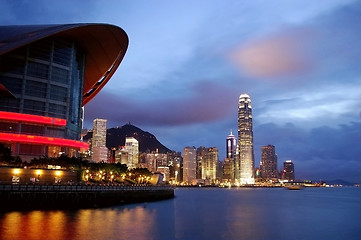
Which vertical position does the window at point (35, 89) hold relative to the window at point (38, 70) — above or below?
below

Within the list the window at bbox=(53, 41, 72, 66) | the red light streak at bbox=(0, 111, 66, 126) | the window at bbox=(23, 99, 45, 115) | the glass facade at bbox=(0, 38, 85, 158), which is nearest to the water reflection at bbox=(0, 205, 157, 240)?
the red light streak at bbox=(0, 111, 66, 126)

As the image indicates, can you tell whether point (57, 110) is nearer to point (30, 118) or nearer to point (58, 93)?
point (58, 93)

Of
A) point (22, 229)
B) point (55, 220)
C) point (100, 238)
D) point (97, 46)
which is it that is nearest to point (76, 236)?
point (100, 238)

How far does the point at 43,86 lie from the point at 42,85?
289 mm

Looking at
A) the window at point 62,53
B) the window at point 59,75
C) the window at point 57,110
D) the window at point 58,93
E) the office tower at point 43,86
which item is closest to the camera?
the office tower at point 43,86

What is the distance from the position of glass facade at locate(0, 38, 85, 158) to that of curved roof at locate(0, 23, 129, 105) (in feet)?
10.4

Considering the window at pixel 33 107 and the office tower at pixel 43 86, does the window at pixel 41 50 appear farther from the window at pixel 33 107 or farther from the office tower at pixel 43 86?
the window at pixel 33 107

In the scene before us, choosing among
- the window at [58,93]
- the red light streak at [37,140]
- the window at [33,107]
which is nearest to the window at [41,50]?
the window at [58,93]

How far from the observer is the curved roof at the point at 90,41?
237 feet

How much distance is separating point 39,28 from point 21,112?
18620 mm

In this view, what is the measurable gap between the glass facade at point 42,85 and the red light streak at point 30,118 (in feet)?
4.87

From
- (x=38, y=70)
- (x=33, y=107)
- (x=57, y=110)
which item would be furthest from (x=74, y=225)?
(x=38, y=70)

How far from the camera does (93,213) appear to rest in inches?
1955

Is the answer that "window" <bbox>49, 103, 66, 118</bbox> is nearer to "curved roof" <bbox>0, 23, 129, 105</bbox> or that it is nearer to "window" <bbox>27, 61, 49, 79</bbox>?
"window" <bbox>27, 61, 49, 79</bbox>
